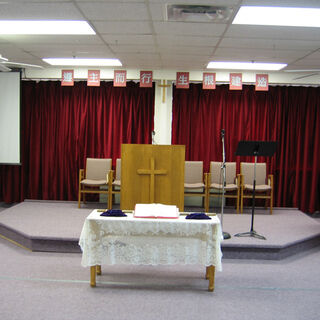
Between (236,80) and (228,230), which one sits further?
(236,80)

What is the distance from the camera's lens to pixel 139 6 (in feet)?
11.5

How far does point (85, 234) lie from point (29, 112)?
4.44 metres

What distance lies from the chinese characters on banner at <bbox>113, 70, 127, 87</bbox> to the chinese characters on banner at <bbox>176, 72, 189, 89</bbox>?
928mm

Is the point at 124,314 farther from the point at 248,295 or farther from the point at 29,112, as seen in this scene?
the point at 29,112

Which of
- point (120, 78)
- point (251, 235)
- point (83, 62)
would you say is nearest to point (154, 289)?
point (251, 235)

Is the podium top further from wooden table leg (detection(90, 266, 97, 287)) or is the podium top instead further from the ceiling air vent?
wooden table leg (detection(90, 266, 97, 287))

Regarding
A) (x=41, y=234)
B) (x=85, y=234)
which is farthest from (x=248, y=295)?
(x=41, y=234)

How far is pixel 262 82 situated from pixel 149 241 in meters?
3.89

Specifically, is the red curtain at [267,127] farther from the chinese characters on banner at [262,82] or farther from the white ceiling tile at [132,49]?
the white ceiling tile at [132,49]

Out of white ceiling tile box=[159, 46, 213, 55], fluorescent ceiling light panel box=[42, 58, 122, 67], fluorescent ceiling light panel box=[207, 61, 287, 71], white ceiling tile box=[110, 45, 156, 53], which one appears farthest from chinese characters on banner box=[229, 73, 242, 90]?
fluorescent ceiling light panel box=[42, 58, 122, 67]

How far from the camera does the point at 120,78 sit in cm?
636

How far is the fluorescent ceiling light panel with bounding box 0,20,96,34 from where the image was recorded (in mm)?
4102

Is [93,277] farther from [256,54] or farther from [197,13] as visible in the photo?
[256,54]

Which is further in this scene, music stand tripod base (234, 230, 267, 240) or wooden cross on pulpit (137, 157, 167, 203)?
music stand tripod base (234, 230, 267, 240)
